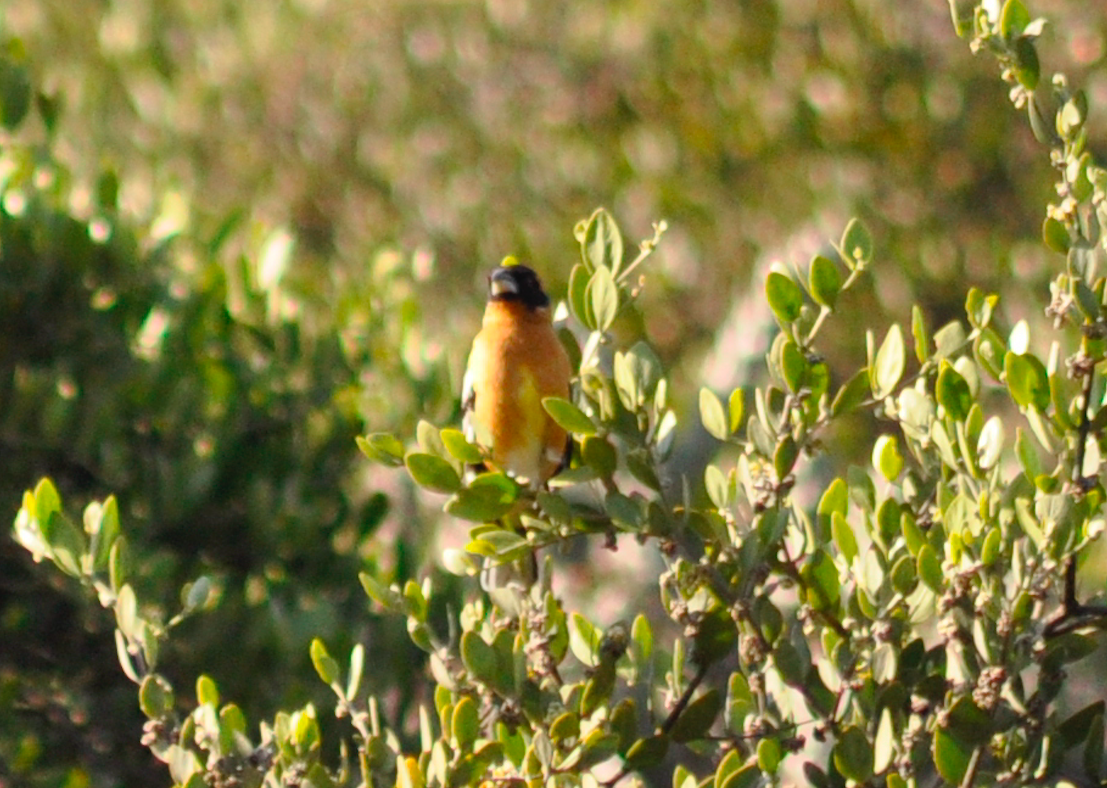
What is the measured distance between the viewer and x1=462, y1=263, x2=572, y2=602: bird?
286 cm

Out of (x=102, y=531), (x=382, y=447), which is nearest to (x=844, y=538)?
(x=382, y=447)

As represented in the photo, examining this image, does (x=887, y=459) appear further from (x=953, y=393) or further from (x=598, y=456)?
(x=598, y=456)

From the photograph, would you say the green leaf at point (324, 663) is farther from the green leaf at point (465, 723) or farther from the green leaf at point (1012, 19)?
the green leaf at point (1012, 19)

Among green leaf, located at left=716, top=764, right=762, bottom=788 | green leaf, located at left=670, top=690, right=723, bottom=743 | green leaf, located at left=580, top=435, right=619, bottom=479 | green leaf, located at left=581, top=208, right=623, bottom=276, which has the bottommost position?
green leaf, located at left=716, top=764, right=762, bottom=788

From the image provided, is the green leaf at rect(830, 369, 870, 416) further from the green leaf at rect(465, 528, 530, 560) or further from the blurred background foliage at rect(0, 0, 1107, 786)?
the blurred background foliage at rect(0, 0, 1107, 786)

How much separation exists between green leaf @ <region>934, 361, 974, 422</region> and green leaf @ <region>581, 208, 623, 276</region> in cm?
49

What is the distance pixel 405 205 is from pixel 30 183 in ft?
16.6

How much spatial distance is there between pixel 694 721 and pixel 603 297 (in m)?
0.62

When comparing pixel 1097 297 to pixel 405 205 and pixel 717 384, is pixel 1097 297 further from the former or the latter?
pixel 405 205

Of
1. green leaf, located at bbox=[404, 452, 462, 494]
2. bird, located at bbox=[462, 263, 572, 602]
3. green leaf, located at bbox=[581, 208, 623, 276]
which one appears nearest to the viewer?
green leaf, located at bbox=[404, 452, 462, 494]

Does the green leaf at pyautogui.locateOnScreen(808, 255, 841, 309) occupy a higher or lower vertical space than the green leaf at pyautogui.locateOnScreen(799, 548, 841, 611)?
higher

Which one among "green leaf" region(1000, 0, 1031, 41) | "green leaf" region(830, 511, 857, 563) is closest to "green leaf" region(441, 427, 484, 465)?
"green leaf" region(830, 511, 857, 563)

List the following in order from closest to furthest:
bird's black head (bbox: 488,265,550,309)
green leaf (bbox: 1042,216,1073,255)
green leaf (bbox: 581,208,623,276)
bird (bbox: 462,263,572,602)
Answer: green leaf (bbox: 1042,216,1073,255) < green leaf (bbox: 581,208,623,276) < bird (bbox: 462,263,572,602) < bird's black head (bbox: 488,265,550,309)

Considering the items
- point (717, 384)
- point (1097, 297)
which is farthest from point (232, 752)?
point (717, 384)
